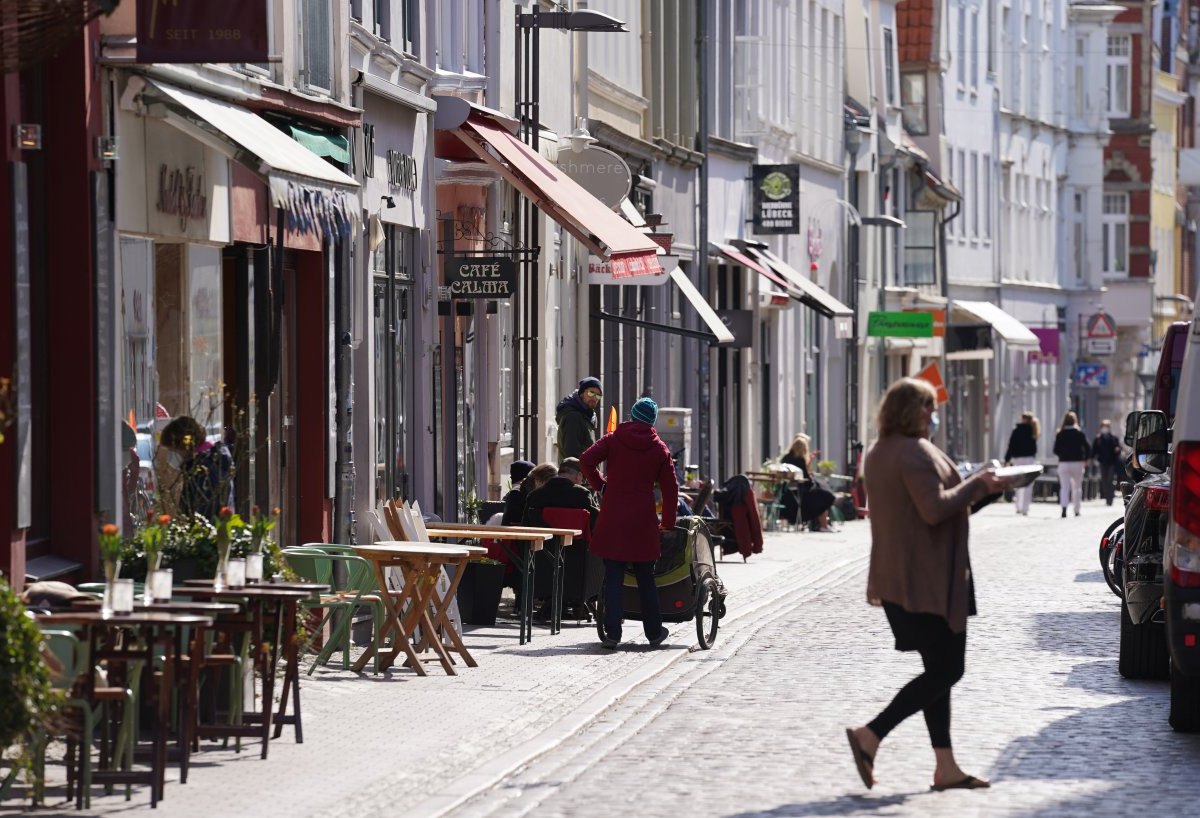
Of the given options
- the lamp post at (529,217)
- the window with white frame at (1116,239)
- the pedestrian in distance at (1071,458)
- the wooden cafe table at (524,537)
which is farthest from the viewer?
the window with white frame at (1116,239)

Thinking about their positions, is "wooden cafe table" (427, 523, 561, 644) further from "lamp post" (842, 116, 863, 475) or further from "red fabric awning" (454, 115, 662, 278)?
"lamp post" (842, 116, 863, 475)

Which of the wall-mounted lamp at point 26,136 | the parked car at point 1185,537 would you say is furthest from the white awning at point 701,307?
the parked car at point 1185,537

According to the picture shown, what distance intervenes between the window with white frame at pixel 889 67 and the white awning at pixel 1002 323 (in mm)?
5822

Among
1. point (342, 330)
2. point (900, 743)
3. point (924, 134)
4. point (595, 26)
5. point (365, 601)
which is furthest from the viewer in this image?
point (924, 134)

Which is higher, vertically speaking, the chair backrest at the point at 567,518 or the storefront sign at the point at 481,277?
the storefront sign at the point at 481,277

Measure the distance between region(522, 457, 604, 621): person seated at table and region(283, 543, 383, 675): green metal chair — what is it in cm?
339

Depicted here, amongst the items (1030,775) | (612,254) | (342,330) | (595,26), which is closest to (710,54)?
(595,26)

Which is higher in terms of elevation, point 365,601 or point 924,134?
point 924,134

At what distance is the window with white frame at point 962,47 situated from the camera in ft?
206

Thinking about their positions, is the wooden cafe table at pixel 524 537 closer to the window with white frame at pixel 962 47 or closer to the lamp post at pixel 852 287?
the lamp post at pixel 852 287

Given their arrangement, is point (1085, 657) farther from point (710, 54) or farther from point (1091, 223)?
point (1091, 223)

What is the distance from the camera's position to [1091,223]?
250 feet

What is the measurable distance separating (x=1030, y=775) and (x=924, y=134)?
4893 cm

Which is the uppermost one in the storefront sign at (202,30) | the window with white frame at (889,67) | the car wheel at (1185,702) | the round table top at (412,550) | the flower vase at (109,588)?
the window with white frame at (889,67)
